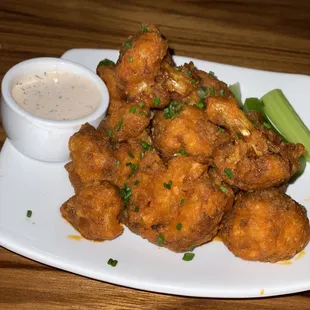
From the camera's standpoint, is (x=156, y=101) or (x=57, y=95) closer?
(x=156, y=101)

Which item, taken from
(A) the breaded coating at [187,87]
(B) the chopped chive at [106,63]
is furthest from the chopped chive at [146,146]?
(B) the chopped chive at [106,63]

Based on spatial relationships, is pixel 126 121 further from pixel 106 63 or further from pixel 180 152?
pixel 106 63


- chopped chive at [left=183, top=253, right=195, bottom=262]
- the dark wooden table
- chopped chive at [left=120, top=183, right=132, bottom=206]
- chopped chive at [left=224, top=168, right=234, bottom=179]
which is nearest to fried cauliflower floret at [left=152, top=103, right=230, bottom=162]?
chopped chive at [left=224, top=168, right=234, bottom=179]

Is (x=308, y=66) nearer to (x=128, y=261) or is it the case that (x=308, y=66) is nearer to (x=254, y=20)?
(x=254, y=20)

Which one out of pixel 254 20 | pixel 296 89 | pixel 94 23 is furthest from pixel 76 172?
pixel 254 20

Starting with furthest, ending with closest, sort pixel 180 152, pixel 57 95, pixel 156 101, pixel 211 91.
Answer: pixel 57 95 → pixel 211 91 → pixel 156 101 → pixel 180 152

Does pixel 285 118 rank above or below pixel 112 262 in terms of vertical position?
above

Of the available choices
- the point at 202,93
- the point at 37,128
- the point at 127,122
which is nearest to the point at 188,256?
the point at 127,122
